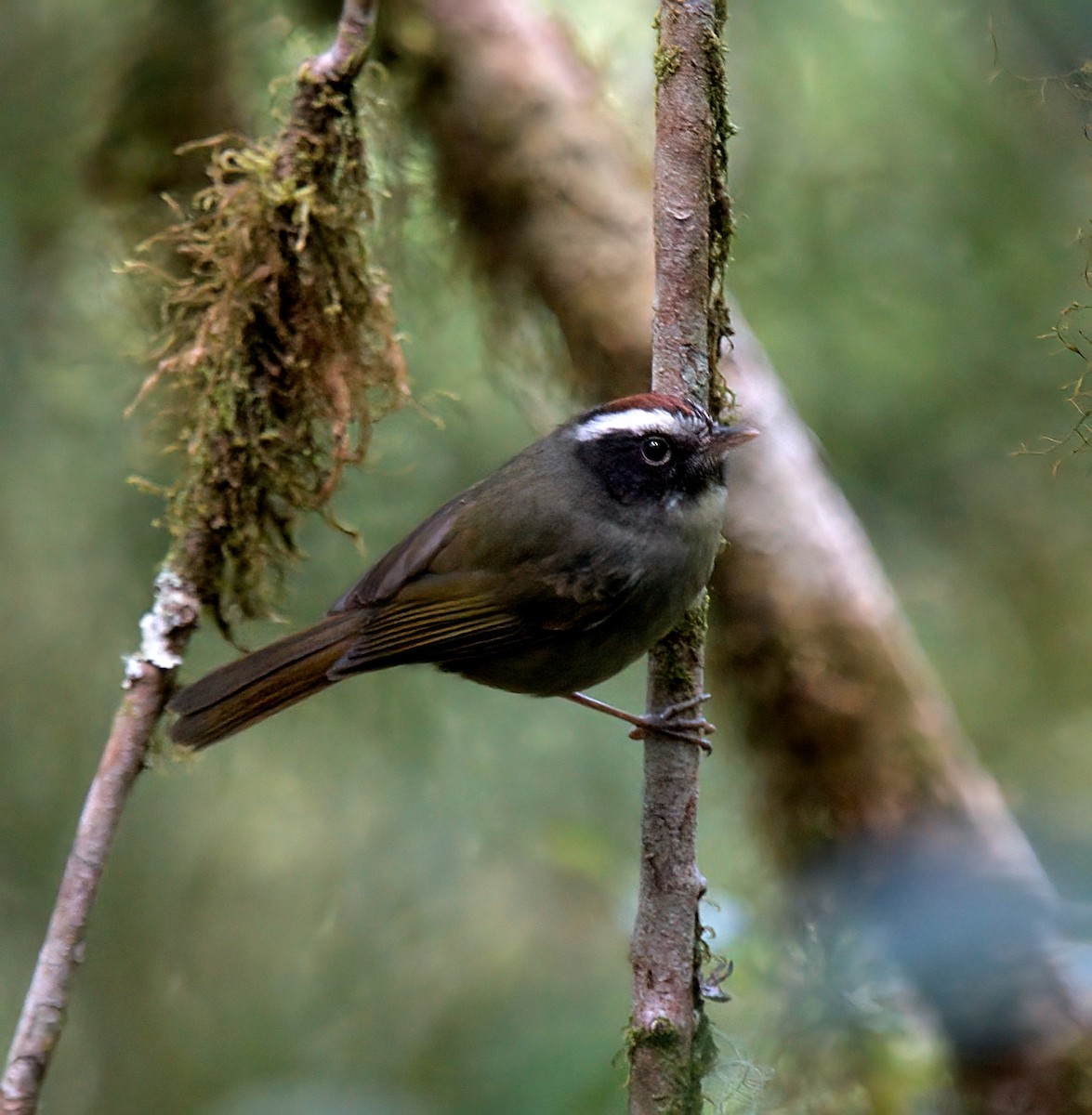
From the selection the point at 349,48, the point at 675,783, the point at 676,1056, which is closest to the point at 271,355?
the point at 349,48

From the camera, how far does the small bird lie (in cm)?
310

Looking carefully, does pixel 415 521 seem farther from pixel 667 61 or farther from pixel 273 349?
pixel 667 61

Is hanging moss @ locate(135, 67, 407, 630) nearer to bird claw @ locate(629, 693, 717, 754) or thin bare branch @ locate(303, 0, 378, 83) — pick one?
thin bare branch @ locate(303, 0, 378, 83)

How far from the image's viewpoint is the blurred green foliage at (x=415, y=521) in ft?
13.8

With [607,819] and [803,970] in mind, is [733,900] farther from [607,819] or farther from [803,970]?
[607,819]

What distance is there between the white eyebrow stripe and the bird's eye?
0.04 metres

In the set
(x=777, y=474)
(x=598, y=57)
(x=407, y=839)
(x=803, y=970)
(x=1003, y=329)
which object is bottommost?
(x=803, y=970)

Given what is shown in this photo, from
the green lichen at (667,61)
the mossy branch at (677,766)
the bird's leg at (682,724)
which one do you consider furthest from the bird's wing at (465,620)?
the green lichen at (667,61)

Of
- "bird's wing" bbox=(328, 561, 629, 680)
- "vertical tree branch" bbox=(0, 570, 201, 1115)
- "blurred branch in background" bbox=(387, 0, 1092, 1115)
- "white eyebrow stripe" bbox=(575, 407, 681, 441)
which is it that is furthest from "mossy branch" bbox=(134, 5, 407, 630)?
"blurred branch in background" bbox=(387, 0, 1092, 1115)

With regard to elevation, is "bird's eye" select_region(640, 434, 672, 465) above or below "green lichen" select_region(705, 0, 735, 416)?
below

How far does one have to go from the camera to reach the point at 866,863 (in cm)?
354

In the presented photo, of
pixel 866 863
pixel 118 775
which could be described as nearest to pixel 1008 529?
pixel 866 863

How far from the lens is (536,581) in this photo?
10.7 feet

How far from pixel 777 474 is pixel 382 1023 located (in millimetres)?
2198
